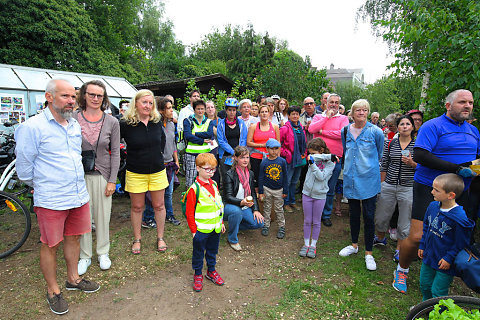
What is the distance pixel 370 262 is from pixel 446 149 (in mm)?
1765

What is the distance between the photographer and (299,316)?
9.68 ft

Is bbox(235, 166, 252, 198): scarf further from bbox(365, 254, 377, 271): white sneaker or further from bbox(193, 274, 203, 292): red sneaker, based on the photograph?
bbox(365, 254, 377, 271): white sneaker

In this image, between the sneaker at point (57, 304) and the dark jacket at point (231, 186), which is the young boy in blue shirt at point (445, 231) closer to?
the dark jacket at point (231, 186)

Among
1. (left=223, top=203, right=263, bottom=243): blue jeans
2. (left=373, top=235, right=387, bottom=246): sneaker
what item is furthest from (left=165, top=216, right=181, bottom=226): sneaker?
(left=373, top=235, right=387, bottom=246): sneaker

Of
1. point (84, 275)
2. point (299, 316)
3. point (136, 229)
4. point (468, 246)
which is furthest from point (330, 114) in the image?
point (84, 275)

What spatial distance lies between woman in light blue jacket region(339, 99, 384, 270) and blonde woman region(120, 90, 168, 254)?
2635 mm

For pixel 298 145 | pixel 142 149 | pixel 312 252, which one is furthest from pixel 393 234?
pixel 142 149

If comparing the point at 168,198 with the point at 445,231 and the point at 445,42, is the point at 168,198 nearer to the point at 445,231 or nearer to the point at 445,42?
the point at 445,231

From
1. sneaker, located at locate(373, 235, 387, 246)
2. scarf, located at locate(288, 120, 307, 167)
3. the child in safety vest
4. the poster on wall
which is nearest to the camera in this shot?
the child in safety vest

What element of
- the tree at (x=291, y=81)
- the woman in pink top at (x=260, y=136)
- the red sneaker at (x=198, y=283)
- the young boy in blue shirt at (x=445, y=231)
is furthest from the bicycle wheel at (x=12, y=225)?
the tree at (x=291, y=81)

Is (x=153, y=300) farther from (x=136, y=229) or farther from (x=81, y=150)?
(x=81, y=150)

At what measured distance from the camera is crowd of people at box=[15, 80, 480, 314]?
2.69m

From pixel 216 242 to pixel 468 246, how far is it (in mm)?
2435

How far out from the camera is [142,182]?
3824mm
